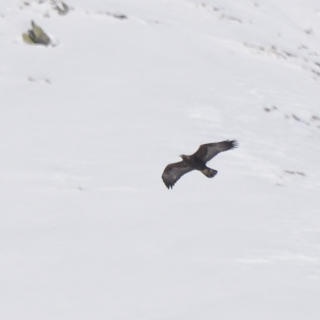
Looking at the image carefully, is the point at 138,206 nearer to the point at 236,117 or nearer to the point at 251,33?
the point at 236,117

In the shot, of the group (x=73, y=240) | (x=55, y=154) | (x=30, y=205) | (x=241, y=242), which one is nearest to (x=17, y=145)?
(x=55, y=154)

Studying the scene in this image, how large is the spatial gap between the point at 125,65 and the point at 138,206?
19.2ft

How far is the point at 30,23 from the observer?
63.9ft

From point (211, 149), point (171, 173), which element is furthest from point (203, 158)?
point (171, 173)

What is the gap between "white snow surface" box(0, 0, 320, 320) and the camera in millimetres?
11570

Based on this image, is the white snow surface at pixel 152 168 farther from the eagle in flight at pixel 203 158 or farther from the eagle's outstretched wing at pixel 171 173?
the eagle in flight at pixel 203 158

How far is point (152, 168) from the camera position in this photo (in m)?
14.6

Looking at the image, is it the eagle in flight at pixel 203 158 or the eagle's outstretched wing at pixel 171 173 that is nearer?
the eagle in flight at pixel 203 158

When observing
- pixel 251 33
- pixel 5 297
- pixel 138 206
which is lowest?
pixel 5 297

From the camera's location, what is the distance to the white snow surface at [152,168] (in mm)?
11570

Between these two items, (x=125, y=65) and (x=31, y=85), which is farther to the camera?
(x=125, y=65)

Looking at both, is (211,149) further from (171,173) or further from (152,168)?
(152,168)

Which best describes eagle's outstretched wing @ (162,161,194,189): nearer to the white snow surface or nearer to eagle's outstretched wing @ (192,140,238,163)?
eagle's outstretched wing @ (192,140,238,163)

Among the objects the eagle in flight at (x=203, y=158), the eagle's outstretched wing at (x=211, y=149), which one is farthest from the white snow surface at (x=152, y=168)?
the eagle's outstretched wing at (x=211, y=149)
